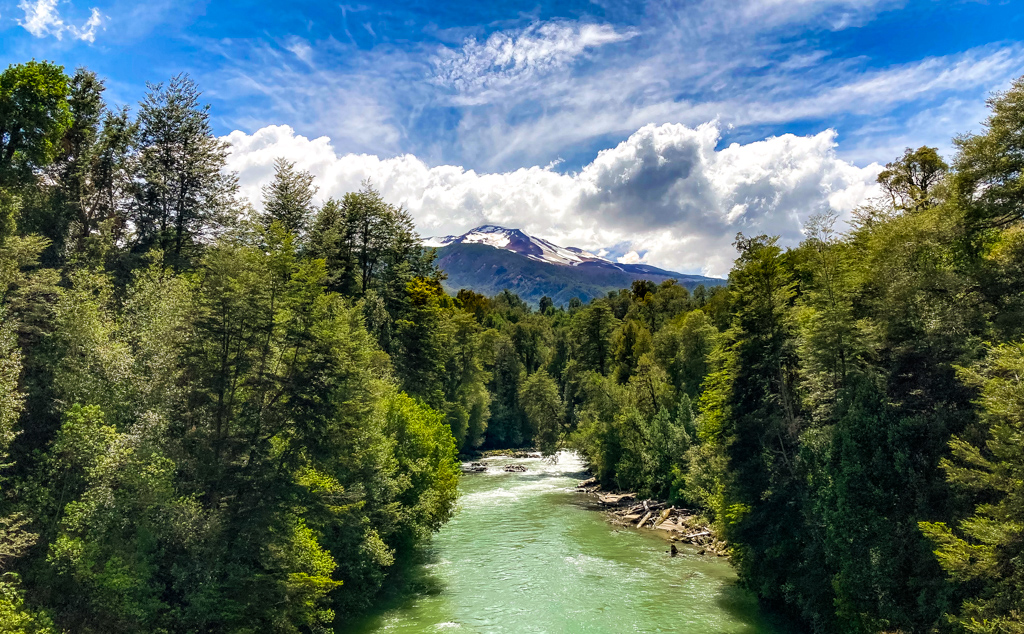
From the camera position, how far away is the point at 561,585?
1069 inches

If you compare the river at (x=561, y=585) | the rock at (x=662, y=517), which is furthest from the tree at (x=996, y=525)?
the rock at (x=662, y=517)

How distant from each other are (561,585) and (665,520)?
14835mm

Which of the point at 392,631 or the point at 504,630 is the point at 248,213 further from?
the point at 504,630

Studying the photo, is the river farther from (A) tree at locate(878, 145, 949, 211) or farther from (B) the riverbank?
(A) tree at locate(878, 145, 949, 211)

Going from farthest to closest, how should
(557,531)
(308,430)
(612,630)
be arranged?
1. (557,531)
2. (612,630)
3. (308,430)

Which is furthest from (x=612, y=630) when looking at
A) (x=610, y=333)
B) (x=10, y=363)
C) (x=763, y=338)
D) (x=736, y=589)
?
(x=610, y=333)

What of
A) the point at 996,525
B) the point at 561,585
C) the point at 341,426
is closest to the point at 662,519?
the point at 561,585

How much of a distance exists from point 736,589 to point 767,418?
8775mm

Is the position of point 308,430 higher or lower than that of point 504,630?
higher

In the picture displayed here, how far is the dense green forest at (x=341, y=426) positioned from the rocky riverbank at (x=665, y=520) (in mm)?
6196

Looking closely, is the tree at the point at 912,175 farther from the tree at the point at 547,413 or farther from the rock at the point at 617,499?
the tree at the point at 547,413

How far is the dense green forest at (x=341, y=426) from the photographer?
1501 cm

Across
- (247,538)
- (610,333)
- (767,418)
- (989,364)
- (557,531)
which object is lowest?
(557,531)

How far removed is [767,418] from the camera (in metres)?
23.9
